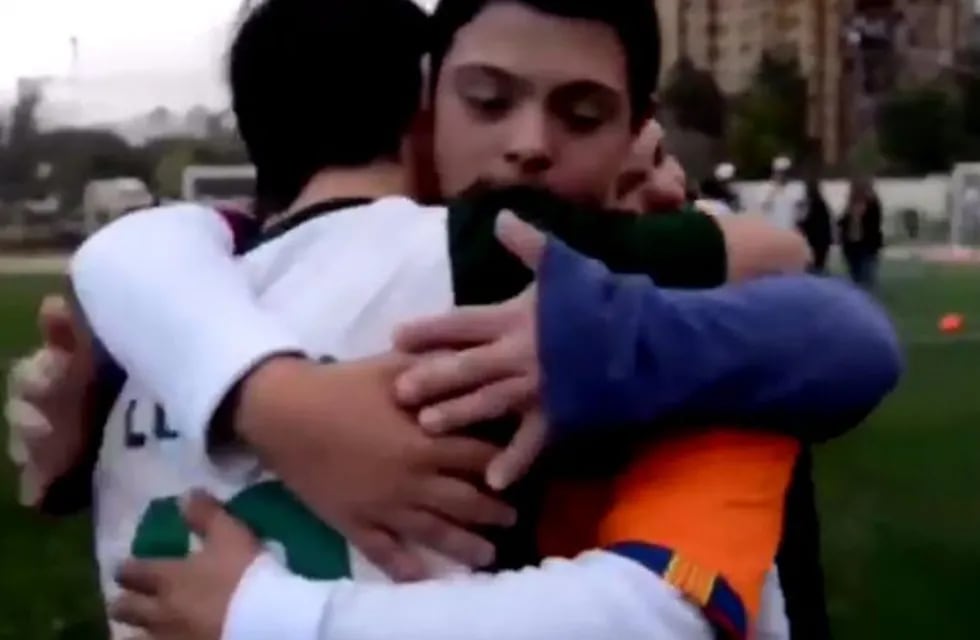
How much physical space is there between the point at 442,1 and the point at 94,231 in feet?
1.01

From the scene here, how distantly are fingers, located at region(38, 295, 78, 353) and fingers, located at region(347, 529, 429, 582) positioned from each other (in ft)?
1.05

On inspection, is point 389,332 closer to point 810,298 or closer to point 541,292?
point 541,292

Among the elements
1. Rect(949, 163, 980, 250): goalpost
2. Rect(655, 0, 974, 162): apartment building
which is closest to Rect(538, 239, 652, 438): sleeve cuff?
Rect(949, 163, 980, 250): goalpost

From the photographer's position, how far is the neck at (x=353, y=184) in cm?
143

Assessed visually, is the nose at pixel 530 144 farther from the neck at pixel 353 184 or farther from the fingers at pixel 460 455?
the fingers at pixel 460 455

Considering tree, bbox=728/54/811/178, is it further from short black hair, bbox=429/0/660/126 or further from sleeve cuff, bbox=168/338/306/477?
sleeve cuff, bbox=168/338/306/477

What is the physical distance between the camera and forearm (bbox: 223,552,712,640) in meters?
1.23

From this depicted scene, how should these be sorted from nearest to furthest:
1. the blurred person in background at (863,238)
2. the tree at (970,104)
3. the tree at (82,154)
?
the blurred person in background at (863,238), the tree at (82,154), the tree at (970,104)

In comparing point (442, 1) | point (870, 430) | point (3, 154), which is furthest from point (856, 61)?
point (442, 1)

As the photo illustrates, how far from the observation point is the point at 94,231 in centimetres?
150

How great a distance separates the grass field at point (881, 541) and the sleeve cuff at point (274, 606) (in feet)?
11.3

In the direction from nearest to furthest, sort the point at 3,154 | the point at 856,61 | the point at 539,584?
the point at 539,584 < the point at 3,154 < the point at 856,61

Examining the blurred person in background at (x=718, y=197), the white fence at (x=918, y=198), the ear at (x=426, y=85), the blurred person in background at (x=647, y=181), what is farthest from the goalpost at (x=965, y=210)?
the ear at (x=426, y=85)

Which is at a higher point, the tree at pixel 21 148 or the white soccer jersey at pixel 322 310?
the white soccer jersey at pixel 322 310
